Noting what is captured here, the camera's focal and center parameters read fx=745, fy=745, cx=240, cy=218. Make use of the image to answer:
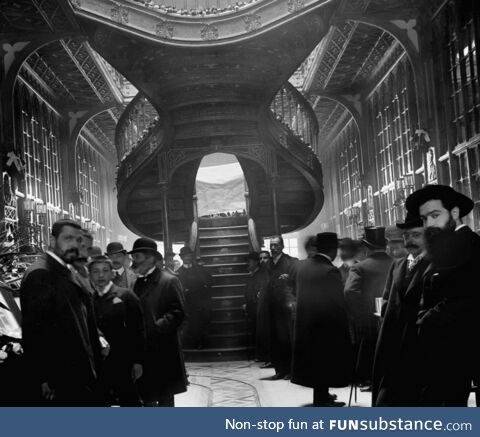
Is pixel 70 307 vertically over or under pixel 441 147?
under

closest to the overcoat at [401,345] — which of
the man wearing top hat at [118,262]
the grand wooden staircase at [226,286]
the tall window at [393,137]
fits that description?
the man wearing top hat at [118,262]

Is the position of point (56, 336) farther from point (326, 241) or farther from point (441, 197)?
point (326, 241)

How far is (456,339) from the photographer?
3.55 meters

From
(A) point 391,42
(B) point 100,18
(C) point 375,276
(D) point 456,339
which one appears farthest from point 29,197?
(D) point 456,339

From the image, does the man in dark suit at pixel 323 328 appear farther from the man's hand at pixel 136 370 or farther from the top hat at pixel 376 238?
the man's hand at pixel 136 370

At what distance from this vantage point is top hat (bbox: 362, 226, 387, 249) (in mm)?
7488

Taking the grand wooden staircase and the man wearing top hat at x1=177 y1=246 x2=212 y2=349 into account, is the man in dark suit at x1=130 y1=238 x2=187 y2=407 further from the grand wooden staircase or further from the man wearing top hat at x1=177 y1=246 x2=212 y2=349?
the grand wooden staircase

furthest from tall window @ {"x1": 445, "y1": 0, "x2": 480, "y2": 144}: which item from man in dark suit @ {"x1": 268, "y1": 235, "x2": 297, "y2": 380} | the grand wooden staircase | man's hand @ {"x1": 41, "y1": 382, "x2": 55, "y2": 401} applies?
man's hand @ {"x1": 41, "y1": 382, "x2": 55, "y2": 401}

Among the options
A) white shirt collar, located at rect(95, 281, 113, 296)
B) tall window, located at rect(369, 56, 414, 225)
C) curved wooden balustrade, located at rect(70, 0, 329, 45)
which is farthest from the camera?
tall window, located at rect(369, 56, 414, 225)

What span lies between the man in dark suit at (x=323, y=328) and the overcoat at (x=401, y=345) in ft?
9.75

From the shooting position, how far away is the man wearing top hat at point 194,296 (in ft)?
40.9

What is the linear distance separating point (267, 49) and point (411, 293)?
409 inches

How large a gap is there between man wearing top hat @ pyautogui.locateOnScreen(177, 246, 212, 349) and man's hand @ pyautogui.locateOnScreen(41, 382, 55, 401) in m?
8.07
